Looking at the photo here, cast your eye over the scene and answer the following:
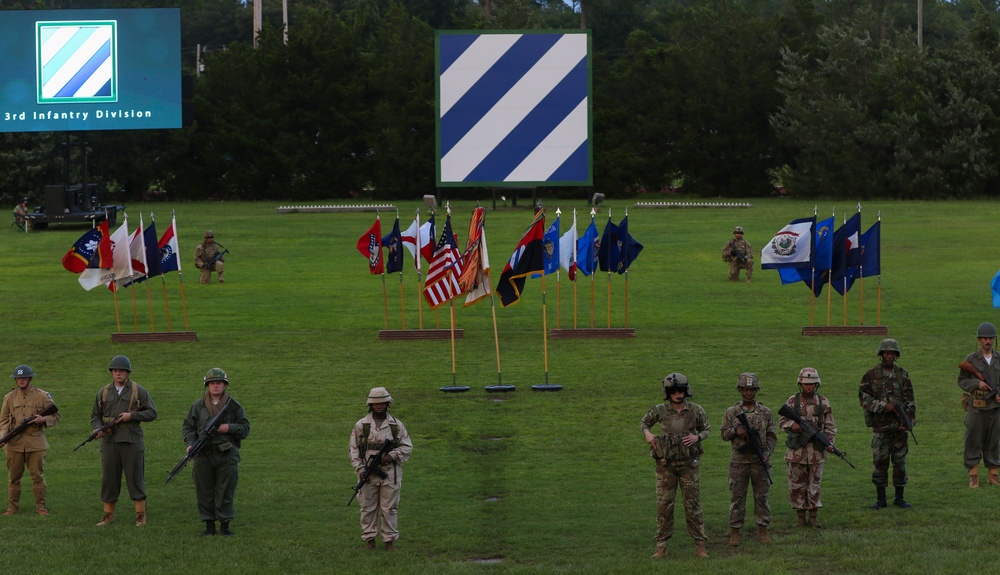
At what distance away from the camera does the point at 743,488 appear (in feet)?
55.0

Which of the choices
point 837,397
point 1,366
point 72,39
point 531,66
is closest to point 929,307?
point 837,397

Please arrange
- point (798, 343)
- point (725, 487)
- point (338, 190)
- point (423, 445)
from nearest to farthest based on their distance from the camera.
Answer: point (725, 487), point (423, 445), point (798, 343), point (338, 190)

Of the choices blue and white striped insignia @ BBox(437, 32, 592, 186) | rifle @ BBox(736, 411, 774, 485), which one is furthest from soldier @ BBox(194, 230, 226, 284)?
rifle @ BBox(736, 411, 774, 485)

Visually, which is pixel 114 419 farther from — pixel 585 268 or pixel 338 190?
pixel 338 190

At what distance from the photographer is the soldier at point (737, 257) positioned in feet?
141

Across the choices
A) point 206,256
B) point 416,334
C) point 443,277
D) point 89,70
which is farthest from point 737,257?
point 89,70

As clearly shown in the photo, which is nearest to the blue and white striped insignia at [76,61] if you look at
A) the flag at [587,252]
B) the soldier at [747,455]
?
the flag at [587,252]

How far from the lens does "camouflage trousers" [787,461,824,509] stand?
17.4 meters

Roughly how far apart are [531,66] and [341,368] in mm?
37152

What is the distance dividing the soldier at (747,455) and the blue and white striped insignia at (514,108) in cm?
4881

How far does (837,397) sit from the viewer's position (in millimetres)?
26797

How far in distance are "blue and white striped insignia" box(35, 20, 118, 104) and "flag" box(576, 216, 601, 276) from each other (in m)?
35.4

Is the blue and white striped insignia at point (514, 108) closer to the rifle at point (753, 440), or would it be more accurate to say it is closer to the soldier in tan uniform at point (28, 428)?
the soldier in tan uniform at point (28, 428)

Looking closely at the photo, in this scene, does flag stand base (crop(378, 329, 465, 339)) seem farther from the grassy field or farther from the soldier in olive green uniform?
the soldier in olive green uniform
